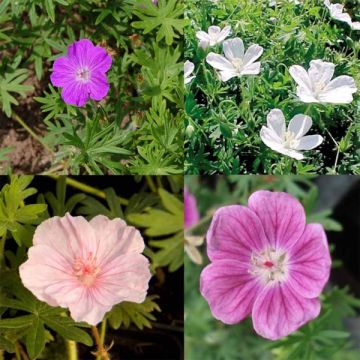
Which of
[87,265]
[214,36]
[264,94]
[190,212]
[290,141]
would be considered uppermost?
[214,36]

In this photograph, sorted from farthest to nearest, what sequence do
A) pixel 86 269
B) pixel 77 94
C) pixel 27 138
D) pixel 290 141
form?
1. pixel 27 138
2. pixel 77 94
3. pixel 290 141
4. pixel 86 269

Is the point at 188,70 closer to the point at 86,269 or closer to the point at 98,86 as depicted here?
the point at 98,86

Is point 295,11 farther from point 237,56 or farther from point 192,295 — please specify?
point 192,295

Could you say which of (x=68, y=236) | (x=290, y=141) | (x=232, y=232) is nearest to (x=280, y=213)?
(x=232, y=232)

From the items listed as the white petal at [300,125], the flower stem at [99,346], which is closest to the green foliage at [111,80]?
the white petal at [300,125]

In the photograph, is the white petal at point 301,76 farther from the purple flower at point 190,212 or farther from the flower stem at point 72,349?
the flower stem at point 72,349

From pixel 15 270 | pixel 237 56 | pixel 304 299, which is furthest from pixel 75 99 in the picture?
pixel 304 299
